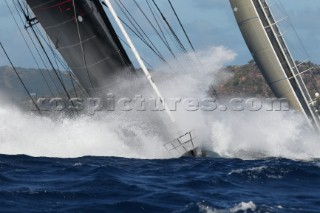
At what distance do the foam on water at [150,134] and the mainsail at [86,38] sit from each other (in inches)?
78.2

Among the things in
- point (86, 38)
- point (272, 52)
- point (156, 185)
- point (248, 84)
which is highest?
point (248, 84)

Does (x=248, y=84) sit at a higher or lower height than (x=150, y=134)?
higher

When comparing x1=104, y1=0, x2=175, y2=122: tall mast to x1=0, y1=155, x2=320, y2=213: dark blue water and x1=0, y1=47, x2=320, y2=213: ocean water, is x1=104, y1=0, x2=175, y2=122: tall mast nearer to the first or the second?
x1=0, y1=47, x2=320, y2=213: ocean water

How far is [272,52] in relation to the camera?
137 feet

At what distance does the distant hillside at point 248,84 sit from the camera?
101238 millimetres

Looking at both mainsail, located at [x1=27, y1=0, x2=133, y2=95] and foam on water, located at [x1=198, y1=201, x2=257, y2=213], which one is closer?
foam on water, located at [x1=198, y1=201, x2=257, y2=213]

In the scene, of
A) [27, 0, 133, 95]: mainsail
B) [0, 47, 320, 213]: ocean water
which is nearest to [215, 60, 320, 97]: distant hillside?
[0, 47, 320, 213]: ocean water

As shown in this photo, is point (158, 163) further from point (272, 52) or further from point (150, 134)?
point (272, 52)

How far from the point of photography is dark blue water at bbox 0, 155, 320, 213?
17203 mm

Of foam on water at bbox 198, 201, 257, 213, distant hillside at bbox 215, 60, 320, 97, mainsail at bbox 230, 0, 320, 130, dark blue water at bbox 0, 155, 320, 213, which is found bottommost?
foam on water at bbox 198, 201, 257, 213

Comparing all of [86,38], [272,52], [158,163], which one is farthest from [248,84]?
→ [158,163]

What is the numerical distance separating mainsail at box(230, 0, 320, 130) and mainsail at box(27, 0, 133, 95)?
12.4 metres

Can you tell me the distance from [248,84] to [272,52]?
6635 centimetres

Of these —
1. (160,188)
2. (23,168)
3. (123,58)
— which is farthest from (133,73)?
(160,188)
